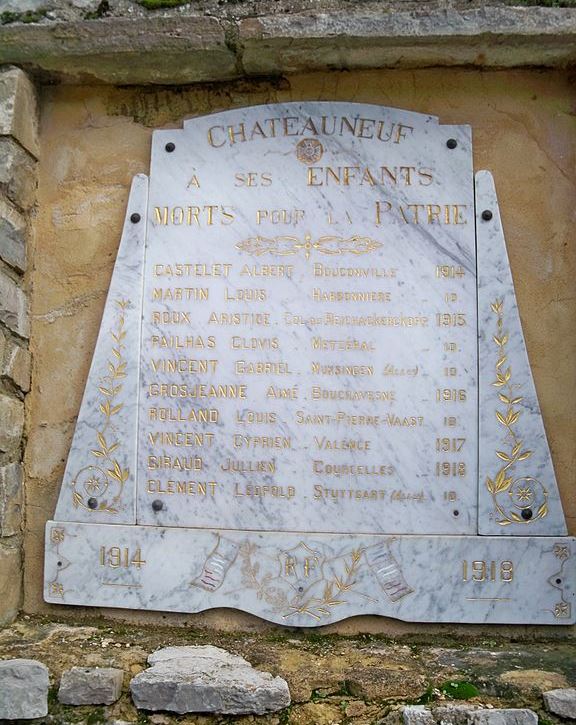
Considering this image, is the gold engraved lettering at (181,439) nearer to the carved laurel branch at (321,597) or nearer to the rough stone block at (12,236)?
the carved laurel branch at (321,597)

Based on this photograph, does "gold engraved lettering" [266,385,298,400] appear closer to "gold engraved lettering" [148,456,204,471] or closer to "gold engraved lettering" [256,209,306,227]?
"gold engraved lettering" [148,456,204,471]

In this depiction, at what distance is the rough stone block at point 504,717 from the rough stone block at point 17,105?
271 cm

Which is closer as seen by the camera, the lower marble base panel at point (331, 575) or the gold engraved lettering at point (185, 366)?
the lower marble base panel at point (331, 575)

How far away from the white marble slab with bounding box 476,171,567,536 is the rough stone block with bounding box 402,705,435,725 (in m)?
0.69

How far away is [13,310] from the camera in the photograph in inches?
117

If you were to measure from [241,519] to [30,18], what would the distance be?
6.86 feet

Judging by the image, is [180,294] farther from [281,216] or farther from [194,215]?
[281,216]

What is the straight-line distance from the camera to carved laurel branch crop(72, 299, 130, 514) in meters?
2.91

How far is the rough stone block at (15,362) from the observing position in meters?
2.90

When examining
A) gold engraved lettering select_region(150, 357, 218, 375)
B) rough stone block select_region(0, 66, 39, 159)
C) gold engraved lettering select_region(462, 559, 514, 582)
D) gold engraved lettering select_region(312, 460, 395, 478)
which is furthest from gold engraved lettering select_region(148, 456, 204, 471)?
rough stone block select_region(0, 66, 39, 159)

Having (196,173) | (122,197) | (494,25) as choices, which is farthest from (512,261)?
(122,197)

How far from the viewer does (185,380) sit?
2.93 meters

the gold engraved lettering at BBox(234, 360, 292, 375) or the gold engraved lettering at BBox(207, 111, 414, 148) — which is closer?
the gold engraved lettering at BBox(234, 360, 292, 375)

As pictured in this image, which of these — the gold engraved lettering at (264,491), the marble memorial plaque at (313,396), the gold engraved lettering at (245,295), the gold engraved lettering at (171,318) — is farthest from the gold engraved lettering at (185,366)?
the gold engraved lettering at (264,491)
